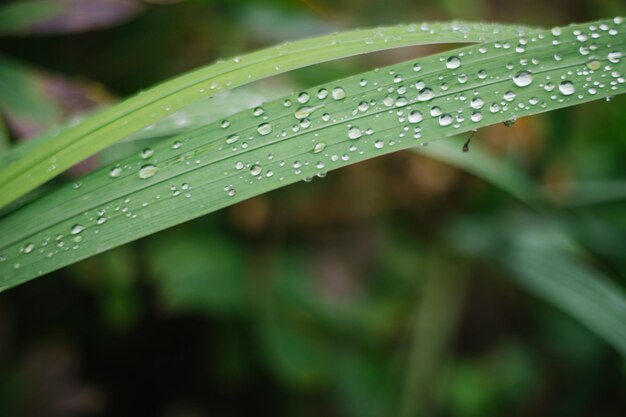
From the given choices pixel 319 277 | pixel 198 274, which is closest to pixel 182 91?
pixel 198 274

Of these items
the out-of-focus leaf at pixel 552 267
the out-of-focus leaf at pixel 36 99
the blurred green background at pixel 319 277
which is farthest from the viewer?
the blurred green background at pixel 319 277

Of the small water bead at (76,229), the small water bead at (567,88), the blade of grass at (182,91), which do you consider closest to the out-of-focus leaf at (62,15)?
the blade of grass at (182,91)

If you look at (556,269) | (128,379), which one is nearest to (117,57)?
(128,379)

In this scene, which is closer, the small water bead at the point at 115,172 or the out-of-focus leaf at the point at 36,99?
the small water bead at the point at 115,172

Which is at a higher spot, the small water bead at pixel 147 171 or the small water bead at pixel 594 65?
the small water bead at pixel 594 65

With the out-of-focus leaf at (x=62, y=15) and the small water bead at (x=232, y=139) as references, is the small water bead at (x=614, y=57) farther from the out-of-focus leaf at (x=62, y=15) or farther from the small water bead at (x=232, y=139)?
the out-of-focus leaf at (x=62, y=15)

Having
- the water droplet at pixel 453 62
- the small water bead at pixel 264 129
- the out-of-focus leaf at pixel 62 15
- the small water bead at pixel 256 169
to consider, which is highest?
the out-of-focus leaf at pixel 62 15

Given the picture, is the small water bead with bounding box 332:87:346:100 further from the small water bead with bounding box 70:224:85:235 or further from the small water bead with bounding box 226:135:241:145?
the small water bead with bounding box 70:224:85:235
